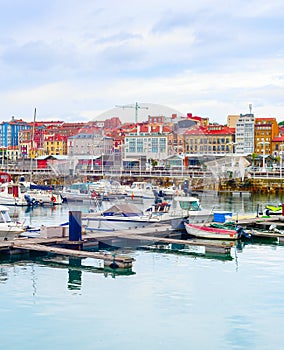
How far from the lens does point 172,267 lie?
58.2ft

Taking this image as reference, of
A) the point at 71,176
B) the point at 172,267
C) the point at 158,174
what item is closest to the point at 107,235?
the point at 172,267

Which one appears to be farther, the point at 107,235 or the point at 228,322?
the point at 107,235

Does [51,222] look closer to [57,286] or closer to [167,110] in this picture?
[167,110]

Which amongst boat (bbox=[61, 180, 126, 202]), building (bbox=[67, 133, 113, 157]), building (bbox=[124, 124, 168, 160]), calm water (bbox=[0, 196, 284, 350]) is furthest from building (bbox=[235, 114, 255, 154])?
calm water (bbox=[0, 196, 284, 350])

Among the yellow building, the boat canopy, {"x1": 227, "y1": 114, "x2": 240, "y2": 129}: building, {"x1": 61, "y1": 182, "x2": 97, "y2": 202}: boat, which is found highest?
{"x1": 227, "y1": 114, "x2": 240, "y2": 129}: building

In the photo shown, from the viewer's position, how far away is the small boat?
72.4 feet

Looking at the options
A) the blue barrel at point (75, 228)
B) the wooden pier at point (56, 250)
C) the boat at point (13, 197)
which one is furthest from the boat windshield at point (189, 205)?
the boat at point (13, 197)

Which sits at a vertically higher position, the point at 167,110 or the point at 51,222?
the point at 167,110

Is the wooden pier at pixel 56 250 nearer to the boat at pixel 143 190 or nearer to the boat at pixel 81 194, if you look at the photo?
the boat at pixel 81 194

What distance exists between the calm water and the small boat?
270cm

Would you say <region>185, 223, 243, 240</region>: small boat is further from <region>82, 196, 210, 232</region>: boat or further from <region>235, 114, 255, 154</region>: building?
<region>235, 114, 255, 154</region>: building

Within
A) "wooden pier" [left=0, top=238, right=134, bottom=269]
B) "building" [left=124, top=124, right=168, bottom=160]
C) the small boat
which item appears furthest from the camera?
"building" [left=124, top=124, right=168, bottom=160]

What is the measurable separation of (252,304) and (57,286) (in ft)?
14.8

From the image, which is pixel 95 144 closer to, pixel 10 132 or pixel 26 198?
pixel 26 198
